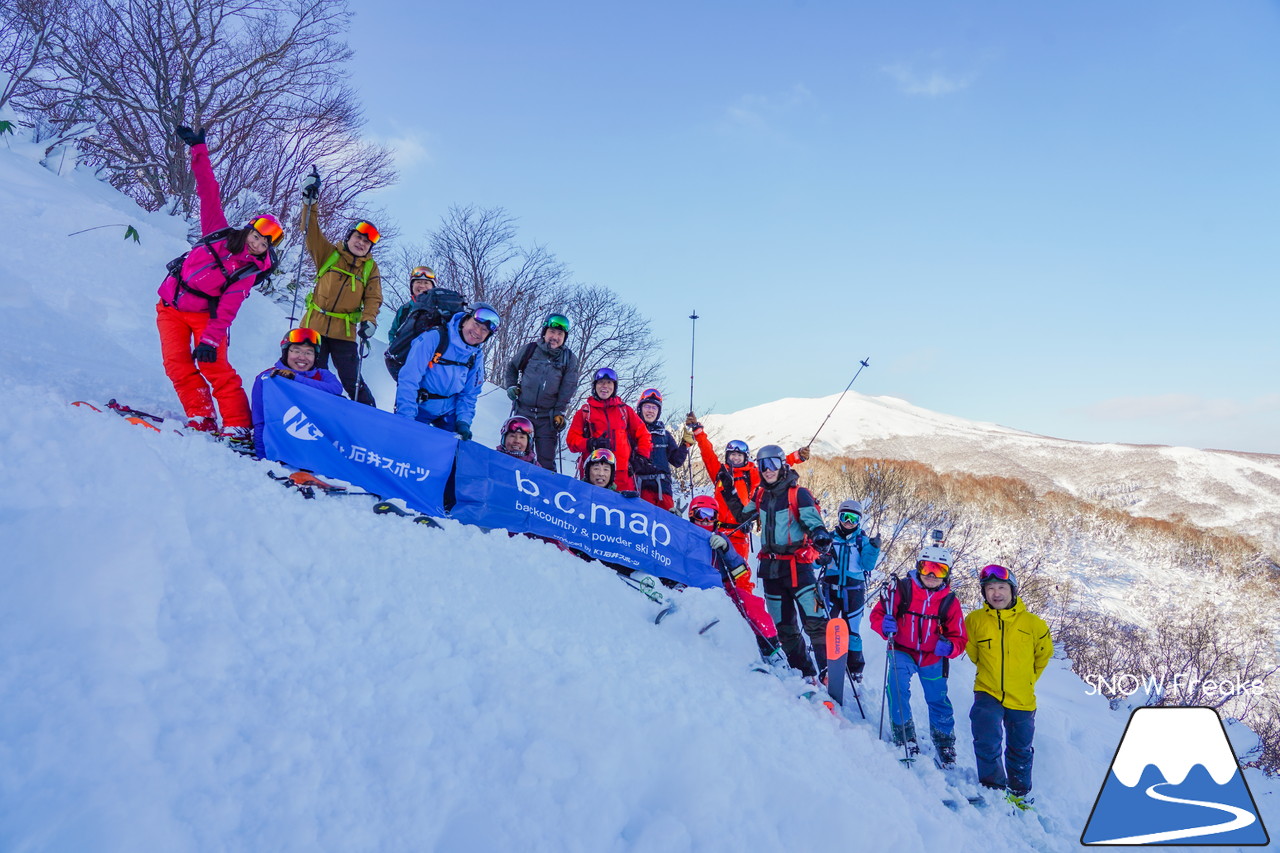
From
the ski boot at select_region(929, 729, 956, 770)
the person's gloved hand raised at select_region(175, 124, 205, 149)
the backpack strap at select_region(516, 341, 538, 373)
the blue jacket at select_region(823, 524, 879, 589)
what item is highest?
the person's gloved hand raised at select_region(175, 124, 205, 149)

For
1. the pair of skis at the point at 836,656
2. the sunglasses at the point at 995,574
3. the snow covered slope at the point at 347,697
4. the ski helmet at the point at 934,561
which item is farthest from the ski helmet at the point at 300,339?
the sunglasses at the point at 995,574

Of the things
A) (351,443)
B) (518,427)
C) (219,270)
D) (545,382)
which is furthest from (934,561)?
(219,270)

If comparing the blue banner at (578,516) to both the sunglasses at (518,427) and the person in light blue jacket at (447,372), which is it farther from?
the sunglasses at (518,427)

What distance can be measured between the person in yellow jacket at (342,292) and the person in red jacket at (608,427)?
234 centimetres

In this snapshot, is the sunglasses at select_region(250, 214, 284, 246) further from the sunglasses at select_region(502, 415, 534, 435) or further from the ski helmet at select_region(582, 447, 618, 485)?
the ski helmet at select_region(582, 447, 618, 485)

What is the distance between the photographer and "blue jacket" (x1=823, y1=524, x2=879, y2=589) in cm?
629

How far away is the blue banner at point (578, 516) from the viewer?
18.1 feet

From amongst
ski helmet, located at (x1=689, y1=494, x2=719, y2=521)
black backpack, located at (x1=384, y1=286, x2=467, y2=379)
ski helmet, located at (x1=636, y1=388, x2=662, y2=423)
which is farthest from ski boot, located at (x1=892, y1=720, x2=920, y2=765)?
black backpack, located at (x1=384, y1=286, x2=467, y2=379)

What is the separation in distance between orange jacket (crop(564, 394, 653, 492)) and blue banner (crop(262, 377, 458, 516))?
181 cm

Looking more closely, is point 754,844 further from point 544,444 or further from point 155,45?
point 155,45

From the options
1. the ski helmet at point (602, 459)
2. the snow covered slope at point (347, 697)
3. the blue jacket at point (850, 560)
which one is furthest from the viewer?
the blue jacket at point (850, 560)

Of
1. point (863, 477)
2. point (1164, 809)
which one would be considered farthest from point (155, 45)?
point (863, 477)

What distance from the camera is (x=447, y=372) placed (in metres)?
5.75

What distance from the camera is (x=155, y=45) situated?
14.6 m
